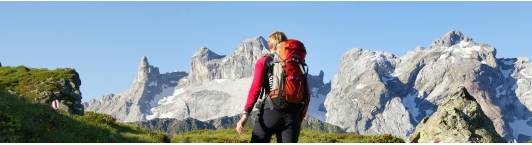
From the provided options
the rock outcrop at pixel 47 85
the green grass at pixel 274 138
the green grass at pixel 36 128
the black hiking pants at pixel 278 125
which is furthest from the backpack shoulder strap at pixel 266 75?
the rock outcrop at pixel 47 85

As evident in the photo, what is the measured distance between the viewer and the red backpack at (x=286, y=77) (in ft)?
39.1

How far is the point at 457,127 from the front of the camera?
2012 cm

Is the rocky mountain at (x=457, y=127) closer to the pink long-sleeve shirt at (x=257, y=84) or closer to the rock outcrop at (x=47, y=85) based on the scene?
the pink long-sleeve shirt at (x=257, y=84)

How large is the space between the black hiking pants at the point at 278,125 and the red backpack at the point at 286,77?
0.15 meters

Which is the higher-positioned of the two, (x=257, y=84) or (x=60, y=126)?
(x=257, y=84)

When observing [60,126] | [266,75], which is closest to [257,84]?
[266,75]

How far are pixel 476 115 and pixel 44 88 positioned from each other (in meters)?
23.3

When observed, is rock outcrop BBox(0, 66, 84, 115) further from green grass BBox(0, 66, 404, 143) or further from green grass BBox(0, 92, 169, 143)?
green grass BBox(0, 92, 169, 143)

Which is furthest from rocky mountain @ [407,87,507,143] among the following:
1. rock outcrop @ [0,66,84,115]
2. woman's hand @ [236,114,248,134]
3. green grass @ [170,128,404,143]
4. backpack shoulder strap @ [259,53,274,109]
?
rock outcrop @ [0,66,84,115]

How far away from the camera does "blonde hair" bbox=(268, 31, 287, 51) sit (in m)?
12.4

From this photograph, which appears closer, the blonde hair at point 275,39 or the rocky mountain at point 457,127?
the blonde hair at point 275,39

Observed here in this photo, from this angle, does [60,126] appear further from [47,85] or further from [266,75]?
[47,85]

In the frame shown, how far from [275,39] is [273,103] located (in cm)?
139

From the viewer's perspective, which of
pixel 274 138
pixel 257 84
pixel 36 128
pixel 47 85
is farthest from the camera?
pixel 47 85
